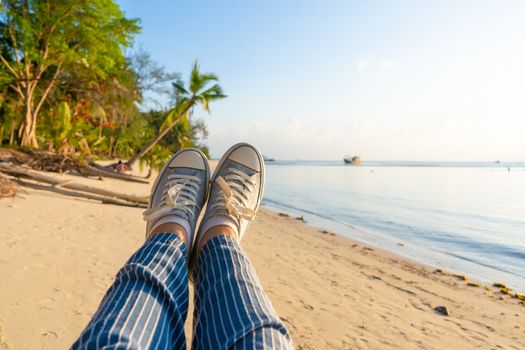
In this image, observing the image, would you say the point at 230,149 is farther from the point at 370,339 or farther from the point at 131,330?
the point at 131,330

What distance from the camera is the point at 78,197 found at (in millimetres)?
4785

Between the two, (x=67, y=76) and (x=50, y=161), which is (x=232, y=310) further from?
(x=67, y=76)

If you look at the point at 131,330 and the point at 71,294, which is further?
the point at 71,294

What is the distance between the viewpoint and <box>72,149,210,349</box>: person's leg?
2.52 ft

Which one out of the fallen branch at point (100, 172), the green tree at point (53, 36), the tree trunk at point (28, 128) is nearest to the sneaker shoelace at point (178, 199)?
the fallen branch at point (100, 172)

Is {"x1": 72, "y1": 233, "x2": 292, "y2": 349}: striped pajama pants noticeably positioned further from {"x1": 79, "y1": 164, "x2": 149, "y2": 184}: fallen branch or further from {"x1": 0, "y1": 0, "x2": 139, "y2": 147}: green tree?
{"x1": 0, "y1": 0, "x2": 139, "y2": 147}: green tree

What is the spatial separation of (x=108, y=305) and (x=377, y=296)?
2.39 m

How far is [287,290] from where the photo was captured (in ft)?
7.91

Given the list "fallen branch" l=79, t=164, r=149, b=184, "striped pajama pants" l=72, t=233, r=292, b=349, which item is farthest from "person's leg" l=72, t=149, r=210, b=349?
"fallen branch" l=79, t=164, r=149, b=184

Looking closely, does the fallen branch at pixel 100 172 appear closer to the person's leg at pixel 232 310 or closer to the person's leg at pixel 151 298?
the person's leg at pixel 151 298

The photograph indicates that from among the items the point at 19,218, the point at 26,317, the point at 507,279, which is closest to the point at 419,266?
the point at 507,279

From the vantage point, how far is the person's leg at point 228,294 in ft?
2.86

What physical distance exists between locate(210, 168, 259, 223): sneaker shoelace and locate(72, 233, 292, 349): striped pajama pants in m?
0.55

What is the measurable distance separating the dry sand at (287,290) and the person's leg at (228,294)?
2.18 feet
